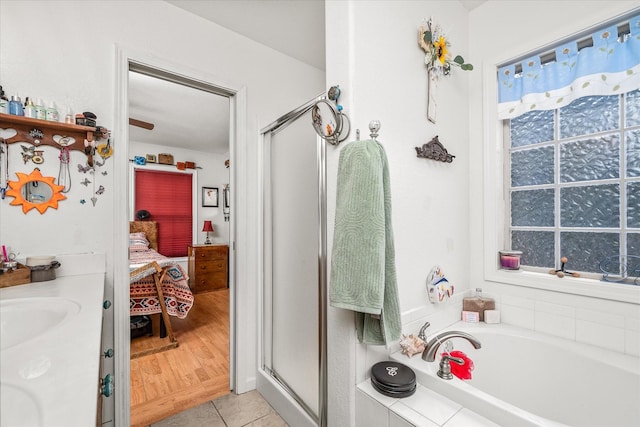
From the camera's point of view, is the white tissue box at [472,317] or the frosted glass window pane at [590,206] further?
the white tissue box at [472,317]

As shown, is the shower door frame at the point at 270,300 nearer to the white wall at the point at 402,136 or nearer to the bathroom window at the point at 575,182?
the white wall at the point at 402,136

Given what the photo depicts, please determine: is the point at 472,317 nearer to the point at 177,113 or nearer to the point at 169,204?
the point at 177,113

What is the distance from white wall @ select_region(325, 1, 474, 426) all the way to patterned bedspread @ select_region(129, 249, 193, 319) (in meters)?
2.13

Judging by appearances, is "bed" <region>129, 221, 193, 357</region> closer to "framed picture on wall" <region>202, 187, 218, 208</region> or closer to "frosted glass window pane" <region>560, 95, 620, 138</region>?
"framed picture on wall" <region>202, 187, 218, 208</region>

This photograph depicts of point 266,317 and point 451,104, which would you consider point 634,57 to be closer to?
point 451,104

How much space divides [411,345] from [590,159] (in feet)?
4.48

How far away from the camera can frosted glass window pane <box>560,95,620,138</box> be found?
143 cm

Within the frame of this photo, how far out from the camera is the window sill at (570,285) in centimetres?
131

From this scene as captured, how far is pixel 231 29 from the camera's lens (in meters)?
1.99

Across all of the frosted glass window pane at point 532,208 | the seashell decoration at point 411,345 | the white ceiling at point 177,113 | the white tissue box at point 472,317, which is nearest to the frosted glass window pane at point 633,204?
the frosted glass window pane at point 532,208

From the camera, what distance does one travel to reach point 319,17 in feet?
6.20

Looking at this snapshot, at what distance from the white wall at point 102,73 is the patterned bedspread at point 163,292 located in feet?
3.97

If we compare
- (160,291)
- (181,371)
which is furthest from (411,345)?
(160,291)

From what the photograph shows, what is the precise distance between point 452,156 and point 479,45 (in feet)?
2.71
